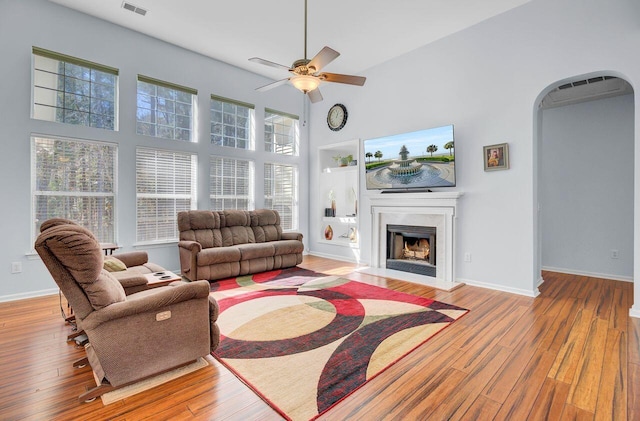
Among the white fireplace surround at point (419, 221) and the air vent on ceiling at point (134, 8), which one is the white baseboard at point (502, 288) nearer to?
the white fireplace surround at point (419, 221)

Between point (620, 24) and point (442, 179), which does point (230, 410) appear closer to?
point (442, 179)

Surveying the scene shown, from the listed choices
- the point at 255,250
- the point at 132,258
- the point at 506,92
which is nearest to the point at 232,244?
the point at 255,250

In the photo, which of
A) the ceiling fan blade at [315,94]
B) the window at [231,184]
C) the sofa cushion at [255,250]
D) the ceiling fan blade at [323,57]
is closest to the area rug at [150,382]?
the sofa cushion at [255,250]

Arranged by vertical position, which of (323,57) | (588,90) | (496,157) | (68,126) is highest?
(588,90)

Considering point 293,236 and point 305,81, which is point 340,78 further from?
point 293,236

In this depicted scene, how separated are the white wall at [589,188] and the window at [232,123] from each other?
538cm

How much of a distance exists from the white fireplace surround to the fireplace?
9 cm

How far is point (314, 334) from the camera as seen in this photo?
8.99 feet

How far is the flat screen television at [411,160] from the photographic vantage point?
14.9 ft

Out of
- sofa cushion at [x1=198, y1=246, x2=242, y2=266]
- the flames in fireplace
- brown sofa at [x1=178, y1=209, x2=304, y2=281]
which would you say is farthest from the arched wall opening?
sofa cushion at [x1=198, y1=246, x2=242, y2=266]

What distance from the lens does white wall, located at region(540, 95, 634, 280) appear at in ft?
15.1

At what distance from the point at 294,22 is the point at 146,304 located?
4.01 metres

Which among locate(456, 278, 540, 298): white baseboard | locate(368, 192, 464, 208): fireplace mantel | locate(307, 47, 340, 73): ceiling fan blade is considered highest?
locate(307, 47, 340, 73): ceiling fan blade

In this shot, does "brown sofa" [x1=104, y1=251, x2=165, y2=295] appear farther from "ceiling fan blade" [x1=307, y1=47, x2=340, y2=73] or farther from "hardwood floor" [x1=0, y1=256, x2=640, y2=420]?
"ceiling fan blade" [x1=307, y1=47, x2=340, y2=73]
